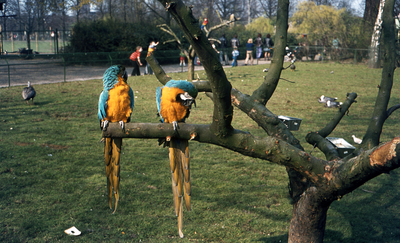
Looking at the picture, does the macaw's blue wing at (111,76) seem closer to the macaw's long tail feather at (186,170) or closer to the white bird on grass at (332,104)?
the macaw's long tail feather at (186,170)

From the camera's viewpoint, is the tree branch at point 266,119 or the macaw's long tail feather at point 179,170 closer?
the macaw's long tail feather at point 179,170

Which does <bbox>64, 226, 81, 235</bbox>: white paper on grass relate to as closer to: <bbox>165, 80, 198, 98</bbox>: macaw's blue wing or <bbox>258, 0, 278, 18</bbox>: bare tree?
<bbox>165, 80, 198, 98</bbox>: macaw's blue wing

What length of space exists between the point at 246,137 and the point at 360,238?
258 centimetres

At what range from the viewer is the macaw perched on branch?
86.0 inches

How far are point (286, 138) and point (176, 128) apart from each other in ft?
3.80

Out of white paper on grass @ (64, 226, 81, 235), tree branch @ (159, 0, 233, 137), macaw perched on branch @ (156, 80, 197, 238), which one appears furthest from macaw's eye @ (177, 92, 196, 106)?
white paper on grass @ (64, 226, 81, 235)

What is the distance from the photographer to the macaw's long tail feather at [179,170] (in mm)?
2180

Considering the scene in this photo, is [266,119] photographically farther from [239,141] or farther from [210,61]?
[210,61]

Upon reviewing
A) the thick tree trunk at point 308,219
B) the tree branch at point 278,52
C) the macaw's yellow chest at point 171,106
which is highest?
the tree branch at point 278,52

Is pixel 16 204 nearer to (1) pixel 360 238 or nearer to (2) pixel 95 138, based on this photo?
(2) pixel 95 138

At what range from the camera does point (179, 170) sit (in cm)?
223

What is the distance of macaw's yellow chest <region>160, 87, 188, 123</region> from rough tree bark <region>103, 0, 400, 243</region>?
0.24 m

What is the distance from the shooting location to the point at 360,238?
3689mm

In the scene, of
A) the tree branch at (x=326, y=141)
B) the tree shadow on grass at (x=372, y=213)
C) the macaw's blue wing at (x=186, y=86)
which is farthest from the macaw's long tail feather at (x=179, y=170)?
the tree shadow on grass at (x=372, y=213)
